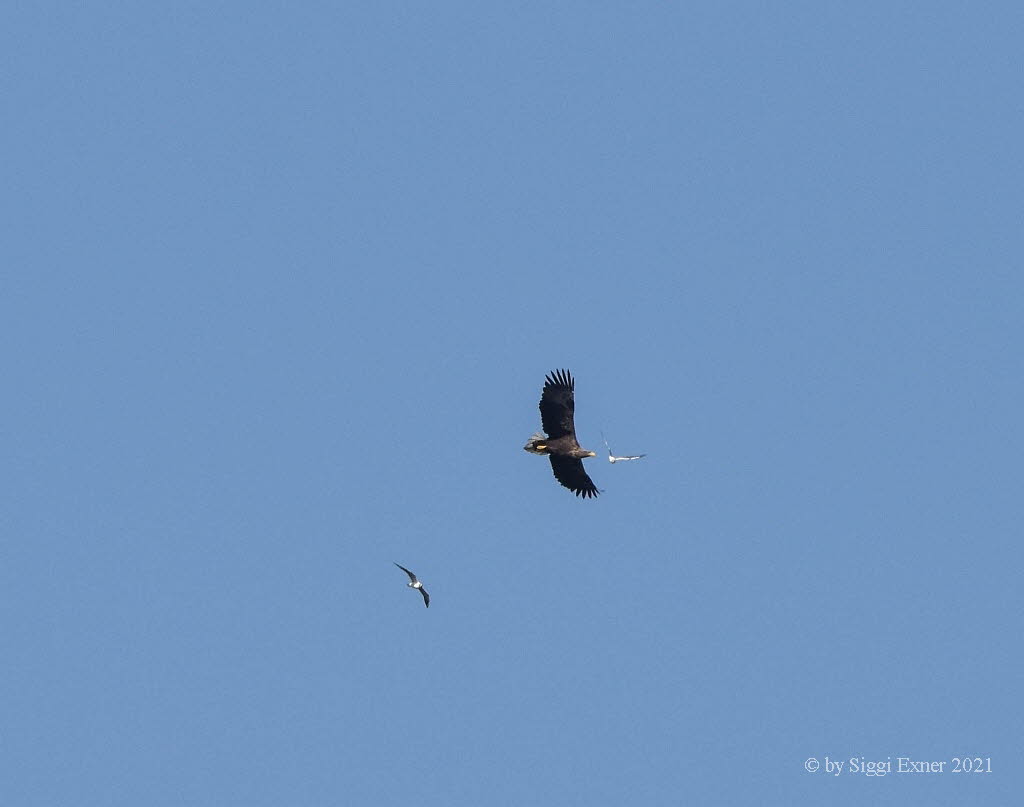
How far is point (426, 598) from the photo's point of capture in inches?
2862

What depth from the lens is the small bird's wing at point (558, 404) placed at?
262ft

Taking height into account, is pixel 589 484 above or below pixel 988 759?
above

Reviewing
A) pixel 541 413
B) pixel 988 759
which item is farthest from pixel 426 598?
pixel 988 759

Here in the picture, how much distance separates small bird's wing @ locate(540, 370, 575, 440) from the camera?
8000cm

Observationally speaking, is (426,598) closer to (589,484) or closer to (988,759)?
(589,484)

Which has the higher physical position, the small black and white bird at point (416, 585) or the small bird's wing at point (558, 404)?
the small bird's wing at point (558, 404)

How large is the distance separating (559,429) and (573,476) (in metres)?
2.99

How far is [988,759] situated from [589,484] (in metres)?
20.3

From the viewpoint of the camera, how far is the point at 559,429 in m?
80.6

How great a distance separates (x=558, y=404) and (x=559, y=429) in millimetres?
1140

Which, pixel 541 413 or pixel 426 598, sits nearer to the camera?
pixel 426 598

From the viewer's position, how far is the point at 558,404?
80.1 m

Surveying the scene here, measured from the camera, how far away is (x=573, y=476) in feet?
271

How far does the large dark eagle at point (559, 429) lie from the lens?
8000 centimetres
